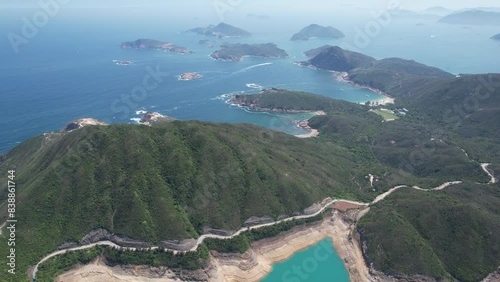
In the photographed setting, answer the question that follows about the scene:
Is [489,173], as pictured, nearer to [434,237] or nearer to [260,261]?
[434,237]

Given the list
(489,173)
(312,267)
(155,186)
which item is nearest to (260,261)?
(312,267)

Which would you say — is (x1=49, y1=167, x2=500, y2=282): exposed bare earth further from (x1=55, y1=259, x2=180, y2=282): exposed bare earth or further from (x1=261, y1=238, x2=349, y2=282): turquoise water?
(x1=261, y1=238, x2=349, y2=282): turquoise water

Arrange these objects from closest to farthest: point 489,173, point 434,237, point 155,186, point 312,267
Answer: point 312,267 → point 434,237 → point 155,186 → point 489,173

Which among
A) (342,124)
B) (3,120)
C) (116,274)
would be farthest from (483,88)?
(3,120)

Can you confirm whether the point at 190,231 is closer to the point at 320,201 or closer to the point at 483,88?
the point at 320,201

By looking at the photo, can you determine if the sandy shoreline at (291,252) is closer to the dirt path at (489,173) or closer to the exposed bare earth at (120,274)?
the exposed bare earth at (120,274)

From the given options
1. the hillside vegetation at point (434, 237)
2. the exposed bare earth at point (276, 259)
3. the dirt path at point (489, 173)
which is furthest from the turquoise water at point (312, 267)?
the dirt path at point (489, 173)

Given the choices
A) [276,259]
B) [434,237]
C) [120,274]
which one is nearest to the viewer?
[120,274]

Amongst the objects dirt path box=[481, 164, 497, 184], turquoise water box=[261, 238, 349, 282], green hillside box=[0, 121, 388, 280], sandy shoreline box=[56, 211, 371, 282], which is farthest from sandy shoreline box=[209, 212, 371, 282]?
dirt path box=[481, 164, 497, 184]
